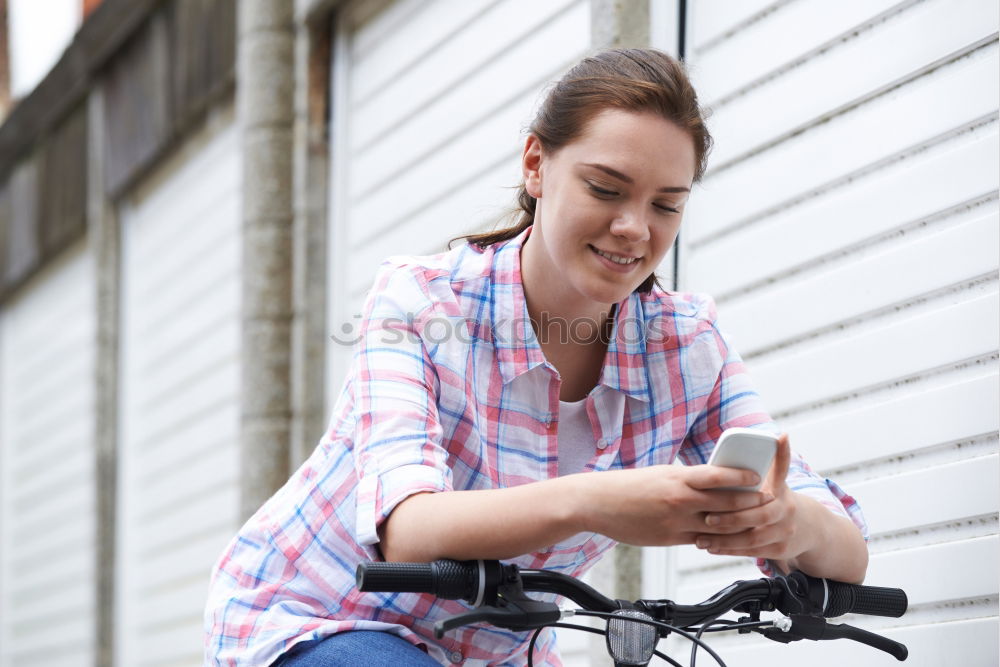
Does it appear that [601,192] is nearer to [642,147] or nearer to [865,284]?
[642,147]

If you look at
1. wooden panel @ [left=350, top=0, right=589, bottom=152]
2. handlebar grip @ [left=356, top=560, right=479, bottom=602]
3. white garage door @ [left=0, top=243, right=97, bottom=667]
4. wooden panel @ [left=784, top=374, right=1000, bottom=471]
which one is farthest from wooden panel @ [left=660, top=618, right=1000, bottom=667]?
white garage door @ [left=0, top=243, right=97, bottom=667]

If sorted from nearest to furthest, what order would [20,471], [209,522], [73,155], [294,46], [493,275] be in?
[493,275] → [294,46] → [209,522] → [73,155] → [20,471]

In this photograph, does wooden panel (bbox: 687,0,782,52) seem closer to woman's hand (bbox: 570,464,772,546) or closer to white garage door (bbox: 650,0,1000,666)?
white garage door (bbox: 650,0,1000,666)

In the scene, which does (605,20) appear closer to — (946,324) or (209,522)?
(946,324)

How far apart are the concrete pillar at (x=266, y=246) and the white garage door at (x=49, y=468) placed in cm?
304

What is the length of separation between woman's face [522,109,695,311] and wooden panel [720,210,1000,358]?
87cm

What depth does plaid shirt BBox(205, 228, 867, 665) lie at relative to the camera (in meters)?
1.92

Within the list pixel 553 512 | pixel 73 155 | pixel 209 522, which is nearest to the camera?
pixel 553 512

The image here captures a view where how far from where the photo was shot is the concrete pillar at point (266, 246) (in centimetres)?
588

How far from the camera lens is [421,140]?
213 inches

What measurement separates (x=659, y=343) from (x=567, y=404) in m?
0.19

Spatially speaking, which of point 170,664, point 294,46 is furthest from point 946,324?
point 170,664

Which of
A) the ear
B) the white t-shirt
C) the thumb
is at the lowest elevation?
the thumb

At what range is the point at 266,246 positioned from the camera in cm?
604
